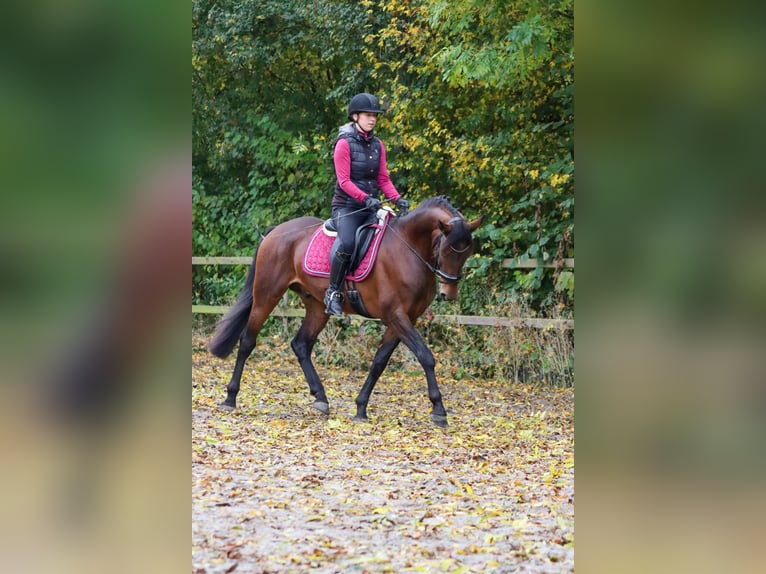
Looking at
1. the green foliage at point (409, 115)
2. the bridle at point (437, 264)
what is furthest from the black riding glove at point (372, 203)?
the green foliage at point (409, 115)

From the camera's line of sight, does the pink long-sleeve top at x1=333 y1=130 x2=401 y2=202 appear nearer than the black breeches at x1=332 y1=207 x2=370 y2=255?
Yes

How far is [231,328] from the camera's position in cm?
1007

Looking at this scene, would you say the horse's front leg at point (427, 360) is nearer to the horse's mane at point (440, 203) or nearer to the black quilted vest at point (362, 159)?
the horse's mane at point (440, 203)

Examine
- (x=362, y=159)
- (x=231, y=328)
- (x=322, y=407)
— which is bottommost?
(x=322, y=407)

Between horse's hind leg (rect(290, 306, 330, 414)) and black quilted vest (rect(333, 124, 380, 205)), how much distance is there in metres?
1.40

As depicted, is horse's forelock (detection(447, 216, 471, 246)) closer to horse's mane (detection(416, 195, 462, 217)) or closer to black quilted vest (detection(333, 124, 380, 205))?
horse's mane (detection(416, 195, 462, 217))

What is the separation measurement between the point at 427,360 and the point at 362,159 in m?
2.15

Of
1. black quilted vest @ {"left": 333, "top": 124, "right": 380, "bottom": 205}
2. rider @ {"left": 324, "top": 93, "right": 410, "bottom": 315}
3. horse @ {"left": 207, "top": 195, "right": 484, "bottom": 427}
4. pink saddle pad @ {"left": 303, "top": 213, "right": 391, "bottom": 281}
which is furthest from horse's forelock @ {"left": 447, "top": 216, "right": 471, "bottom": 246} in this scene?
black quilted vest @ {"left": 333, "top": 124, "right": 380, "bottom": 205}

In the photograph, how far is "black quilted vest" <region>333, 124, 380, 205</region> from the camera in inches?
363

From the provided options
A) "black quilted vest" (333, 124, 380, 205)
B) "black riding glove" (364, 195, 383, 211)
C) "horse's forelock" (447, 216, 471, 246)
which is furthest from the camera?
"black quilted vest" (333, 124, 380, 205)
